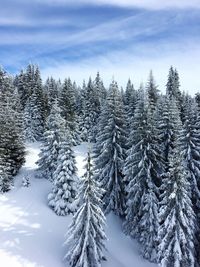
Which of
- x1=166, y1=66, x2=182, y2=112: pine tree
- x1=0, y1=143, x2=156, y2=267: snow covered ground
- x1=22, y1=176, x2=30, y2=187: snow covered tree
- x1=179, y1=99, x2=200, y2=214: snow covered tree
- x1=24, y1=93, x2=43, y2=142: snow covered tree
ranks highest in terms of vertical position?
x1=166, y1=66, x2=182, y2=112: pine tree

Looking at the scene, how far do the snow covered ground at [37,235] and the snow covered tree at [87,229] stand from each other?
7.10 feet

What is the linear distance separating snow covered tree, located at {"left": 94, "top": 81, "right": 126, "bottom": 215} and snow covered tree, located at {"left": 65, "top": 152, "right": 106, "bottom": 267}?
30.5ft

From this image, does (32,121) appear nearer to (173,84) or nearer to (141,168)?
(173,84)

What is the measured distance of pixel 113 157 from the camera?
137 feet

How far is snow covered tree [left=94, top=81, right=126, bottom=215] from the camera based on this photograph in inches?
1635

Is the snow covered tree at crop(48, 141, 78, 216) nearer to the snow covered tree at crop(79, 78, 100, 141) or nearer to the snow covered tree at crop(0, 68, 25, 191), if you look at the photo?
the snow covered tree at crop(0, 68, 25, 191)

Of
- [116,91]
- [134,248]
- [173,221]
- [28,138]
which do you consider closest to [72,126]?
[28,138]

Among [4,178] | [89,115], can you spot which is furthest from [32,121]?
[4,178]

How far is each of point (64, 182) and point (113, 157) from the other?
20.9 ft

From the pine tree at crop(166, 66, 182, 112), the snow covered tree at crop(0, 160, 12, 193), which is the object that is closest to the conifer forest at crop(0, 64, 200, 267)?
the snow covered tree at crop(0, 160, 12, 193)

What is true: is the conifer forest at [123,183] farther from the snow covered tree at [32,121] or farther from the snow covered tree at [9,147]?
the snow covered tree at [32,121]

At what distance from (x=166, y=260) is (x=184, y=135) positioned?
12.6 meters

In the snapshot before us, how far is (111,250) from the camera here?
37094mm

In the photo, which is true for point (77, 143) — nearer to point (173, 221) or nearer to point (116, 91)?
point (116, 91)
